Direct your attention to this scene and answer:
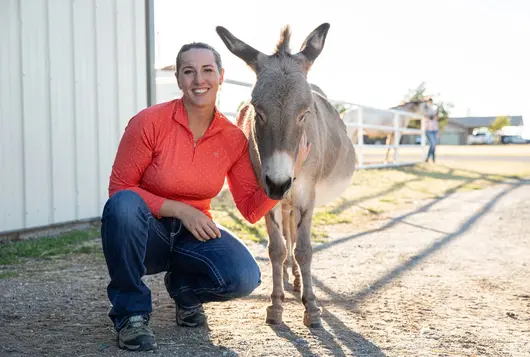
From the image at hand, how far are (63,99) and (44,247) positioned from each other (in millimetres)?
1823

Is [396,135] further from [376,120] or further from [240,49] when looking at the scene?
[240,49]

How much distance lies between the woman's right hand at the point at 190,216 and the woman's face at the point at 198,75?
621 mm

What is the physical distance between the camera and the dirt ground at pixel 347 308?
3143mm

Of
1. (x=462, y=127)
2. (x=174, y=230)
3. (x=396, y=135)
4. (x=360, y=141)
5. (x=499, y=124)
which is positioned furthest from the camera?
(x=462, y=127)

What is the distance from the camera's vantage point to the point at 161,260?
3.49 meters

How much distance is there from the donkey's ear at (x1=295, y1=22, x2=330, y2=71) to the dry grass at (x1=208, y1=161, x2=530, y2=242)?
3079 mm

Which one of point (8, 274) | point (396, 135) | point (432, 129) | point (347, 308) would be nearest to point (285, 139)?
point (347, 308)

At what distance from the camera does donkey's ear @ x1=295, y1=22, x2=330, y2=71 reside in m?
3.77

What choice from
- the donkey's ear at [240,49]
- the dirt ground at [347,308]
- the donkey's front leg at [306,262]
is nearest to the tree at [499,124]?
the dirt ground at [347,308]

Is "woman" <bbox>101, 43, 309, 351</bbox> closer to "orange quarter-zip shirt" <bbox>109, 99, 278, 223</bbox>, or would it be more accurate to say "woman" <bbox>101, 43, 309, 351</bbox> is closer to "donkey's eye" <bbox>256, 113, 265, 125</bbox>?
"orange quarter-zip shirt" <bbox>109, 99, 278, 223</bbox>

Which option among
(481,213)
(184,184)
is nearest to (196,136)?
(184,184)

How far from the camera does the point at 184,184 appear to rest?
3379 millimetres

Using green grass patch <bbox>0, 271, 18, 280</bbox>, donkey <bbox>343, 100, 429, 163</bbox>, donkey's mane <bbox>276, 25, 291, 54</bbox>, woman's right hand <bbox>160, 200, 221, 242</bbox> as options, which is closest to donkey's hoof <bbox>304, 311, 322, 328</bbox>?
woman's right hand <bbox>160, 200, 221, 242</bbox>

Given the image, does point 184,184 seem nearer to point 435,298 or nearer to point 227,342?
point 227,342
